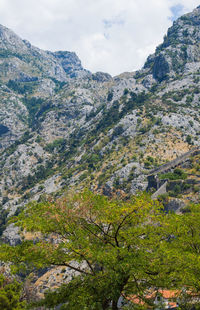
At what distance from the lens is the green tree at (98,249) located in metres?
11.5

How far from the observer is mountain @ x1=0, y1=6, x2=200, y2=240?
7475cm

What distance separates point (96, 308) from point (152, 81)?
126m

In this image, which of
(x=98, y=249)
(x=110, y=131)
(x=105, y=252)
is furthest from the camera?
(x=110, y=131)

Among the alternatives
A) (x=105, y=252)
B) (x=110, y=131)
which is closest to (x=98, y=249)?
(x=105, y=252)

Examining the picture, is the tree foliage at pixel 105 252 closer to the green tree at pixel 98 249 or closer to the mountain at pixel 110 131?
the green tree at pixel 98 249

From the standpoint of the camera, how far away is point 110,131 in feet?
320

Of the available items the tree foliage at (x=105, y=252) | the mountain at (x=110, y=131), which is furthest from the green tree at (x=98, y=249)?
the mountain at (x=110, y=131)

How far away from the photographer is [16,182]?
4670 inches

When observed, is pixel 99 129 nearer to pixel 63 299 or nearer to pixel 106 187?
pixel 106 187

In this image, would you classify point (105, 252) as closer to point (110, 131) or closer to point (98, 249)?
point (98, 249)

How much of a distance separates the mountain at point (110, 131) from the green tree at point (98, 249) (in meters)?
46.0

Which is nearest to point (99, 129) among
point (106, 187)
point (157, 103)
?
point (157, 103)

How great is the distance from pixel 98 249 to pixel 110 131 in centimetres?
8666

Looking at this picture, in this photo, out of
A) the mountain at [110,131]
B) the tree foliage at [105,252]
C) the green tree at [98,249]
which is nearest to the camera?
the tree foliage at [105,252]
